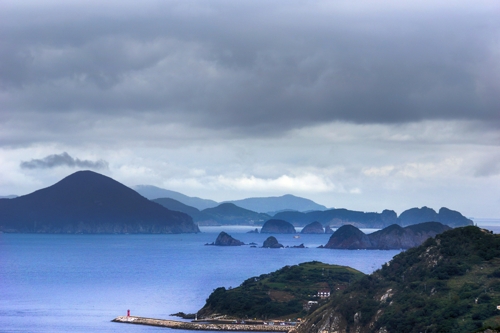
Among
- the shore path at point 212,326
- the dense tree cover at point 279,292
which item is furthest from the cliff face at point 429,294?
the dense tree cover at point 279,292

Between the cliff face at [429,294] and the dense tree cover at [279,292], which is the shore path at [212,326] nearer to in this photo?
the dense tree cover at [279,292]

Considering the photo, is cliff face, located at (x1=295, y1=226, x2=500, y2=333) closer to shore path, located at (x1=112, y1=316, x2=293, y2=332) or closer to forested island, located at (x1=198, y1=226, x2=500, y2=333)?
forested island, located at (x1=198, y1=226, x2=500, y2=333)

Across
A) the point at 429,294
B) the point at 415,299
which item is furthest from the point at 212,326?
the point at 429,294

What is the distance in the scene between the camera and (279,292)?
16238 cm

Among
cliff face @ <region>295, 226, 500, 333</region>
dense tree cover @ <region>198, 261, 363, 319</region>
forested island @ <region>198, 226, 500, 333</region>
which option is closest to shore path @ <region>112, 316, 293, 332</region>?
forested island @ <region>198, 226, 500, 333</region>

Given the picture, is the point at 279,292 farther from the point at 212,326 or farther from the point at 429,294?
the point at 429,294

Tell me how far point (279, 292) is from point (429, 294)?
5042cm

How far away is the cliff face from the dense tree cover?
1934 cm

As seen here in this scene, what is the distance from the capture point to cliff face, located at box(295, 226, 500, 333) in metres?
107

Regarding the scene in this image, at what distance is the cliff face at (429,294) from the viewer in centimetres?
10694

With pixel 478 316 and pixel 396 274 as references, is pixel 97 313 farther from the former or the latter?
pixel 478 316

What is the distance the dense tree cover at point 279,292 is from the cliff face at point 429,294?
762 inches

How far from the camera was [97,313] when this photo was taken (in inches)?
6122

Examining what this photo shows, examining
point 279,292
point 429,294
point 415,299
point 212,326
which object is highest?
point 429,294
